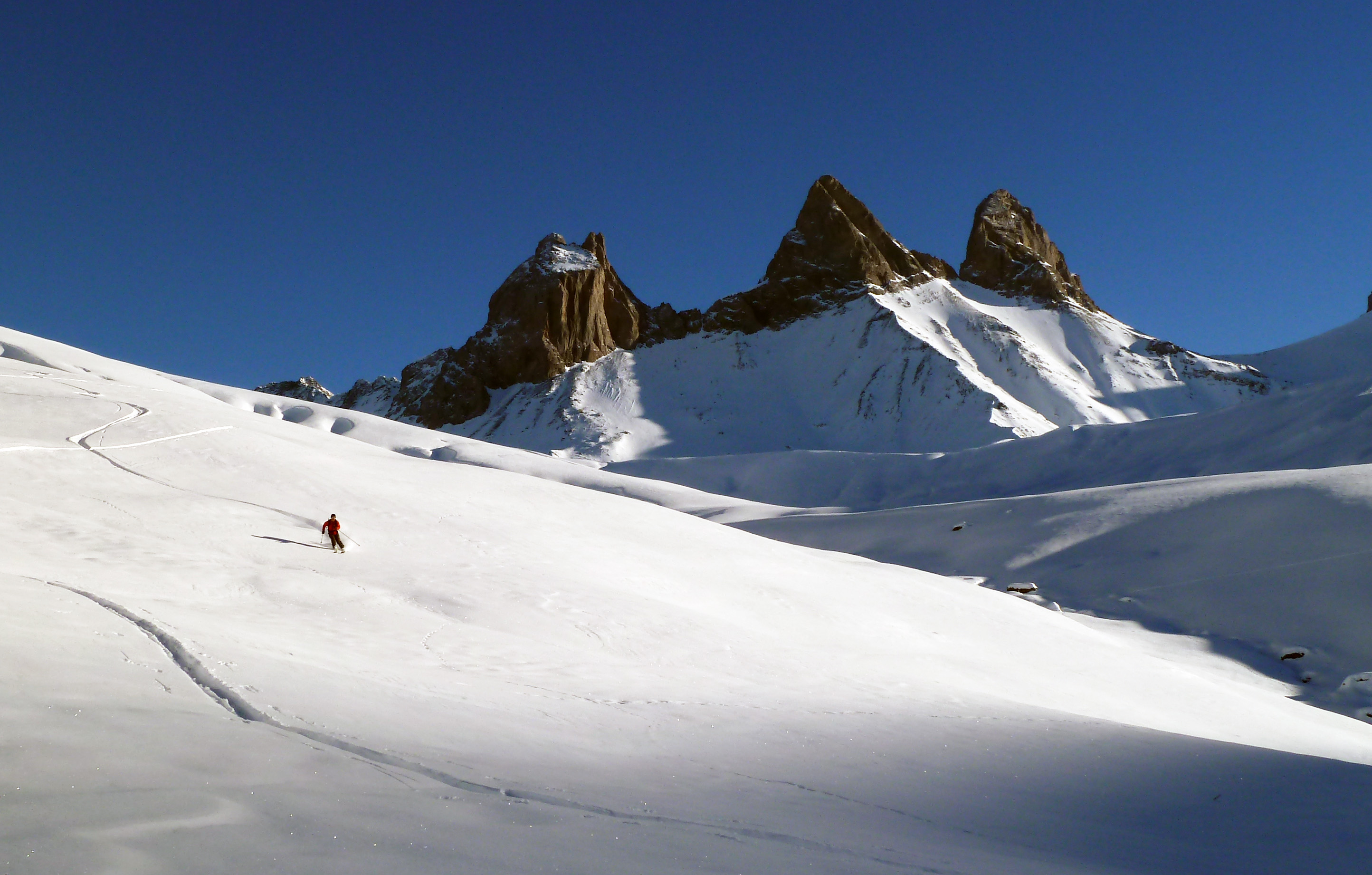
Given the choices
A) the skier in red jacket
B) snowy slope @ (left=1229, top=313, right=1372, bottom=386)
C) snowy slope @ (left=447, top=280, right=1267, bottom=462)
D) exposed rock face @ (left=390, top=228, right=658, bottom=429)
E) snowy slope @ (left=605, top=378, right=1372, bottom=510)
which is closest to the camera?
the skier in red jacket

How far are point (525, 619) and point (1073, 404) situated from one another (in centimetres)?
12020

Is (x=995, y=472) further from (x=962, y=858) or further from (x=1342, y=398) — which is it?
(x=962, y=858)

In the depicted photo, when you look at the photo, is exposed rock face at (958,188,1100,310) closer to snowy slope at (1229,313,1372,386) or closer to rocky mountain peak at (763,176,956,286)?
rocky mountain peak at (763,176,956,286)

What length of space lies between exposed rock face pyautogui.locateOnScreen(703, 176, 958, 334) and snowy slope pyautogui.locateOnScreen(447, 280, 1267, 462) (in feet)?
9.62

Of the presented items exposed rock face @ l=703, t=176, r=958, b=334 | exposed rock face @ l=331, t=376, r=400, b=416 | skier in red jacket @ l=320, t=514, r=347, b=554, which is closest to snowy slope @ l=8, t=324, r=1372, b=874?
skier in red jacket @ l=320, t=514, r=347, b=554

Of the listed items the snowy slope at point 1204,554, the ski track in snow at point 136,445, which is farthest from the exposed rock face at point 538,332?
the ski track in snow at point 136,445

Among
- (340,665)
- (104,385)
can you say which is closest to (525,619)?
(340,665)

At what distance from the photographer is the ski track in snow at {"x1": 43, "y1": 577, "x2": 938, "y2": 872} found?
13.7 ft

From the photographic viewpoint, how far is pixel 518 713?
667 centimetres

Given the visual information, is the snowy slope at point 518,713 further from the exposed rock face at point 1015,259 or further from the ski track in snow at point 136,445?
the exposed rock face at point 1015,259

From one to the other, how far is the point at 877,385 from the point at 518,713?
12464 cm

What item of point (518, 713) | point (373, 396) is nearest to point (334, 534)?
point (518, 713)

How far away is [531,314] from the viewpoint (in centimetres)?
14612

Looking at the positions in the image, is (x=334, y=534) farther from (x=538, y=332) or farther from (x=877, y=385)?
(x=538, y=332)
